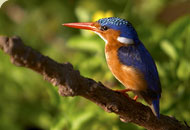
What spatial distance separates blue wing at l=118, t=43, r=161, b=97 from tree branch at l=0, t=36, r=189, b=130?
0.10 meters

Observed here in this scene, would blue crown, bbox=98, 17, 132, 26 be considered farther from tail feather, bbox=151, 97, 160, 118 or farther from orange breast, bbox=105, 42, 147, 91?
tail feather, bbox=151, 97, 160, 118

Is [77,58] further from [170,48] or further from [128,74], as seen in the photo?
[128,74]

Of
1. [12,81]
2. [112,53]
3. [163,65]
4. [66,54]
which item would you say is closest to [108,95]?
[112,53]

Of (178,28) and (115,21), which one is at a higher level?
(115,21)

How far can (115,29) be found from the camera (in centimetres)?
145

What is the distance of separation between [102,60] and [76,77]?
1.16 metres

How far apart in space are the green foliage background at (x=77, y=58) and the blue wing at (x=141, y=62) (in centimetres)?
57

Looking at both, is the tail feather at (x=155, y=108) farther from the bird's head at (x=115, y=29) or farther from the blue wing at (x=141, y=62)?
the bird's head at (x=115, y=29)

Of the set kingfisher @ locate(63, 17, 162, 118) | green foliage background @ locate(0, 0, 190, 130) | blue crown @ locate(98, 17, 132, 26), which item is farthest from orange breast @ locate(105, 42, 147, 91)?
green foliage background @ locate(0, 0, 190, 130)

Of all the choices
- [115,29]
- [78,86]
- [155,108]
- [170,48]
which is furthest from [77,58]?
[78,86]

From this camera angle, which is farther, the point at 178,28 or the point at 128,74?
the point at 178,28

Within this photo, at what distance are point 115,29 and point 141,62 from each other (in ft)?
0.58

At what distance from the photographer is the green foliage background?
85.3 inches

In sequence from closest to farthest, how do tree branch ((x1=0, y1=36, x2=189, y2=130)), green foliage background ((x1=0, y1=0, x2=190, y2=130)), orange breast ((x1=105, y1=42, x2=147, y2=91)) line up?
tree branch ((x1=0, y1=36, x2=189, y2=130)) → orange breast ((x1=105, y1=42, x2=147, y2=91)) → green foliage background ((x1=0, y1=0, x2=190, y2=130))
